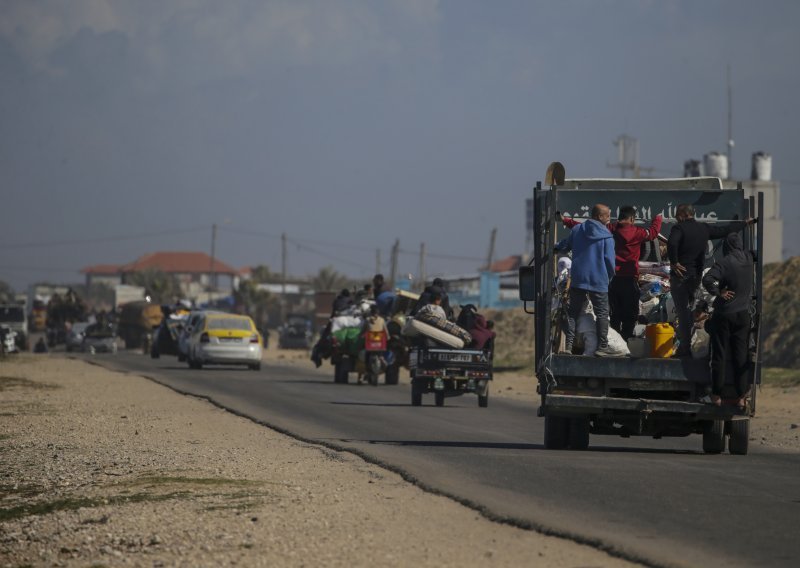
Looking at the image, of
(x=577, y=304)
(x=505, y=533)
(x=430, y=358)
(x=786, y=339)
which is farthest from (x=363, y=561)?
(x=786, y=339)

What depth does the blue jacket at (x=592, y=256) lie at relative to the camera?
1542 cm

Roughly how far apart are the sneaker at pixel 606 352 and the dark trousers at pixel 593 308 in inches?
0.9

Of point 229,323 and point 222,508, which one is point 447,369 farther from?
point 229,323

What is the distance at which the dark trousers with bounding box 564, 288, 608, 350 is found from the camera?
15.4 metres

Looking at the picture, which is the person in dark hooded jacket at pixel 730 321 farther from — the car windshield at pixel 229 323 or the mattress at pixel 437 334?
the car windshield at pixel 229 323

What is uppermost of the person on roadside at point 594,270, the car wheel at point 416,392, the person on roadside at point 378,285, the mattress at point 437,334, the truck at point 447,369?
the person on roadside at point 378,285

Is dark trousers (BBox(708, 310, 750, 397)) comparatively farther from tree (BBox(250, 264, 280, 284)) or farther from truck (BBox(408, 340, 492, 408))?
tree (BBox(250, 264, 280, 284))

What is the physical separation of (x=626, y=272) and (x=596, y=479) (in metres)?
3.88

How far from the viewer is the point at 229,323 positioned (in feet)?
136

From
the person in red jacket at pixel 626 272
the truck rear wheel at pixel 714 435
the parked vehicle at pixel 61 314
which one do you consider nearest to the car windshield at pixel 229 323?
the person in red jacket at pixel 626 272

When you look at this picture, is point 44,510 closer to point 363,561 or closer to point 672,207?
point 363,561

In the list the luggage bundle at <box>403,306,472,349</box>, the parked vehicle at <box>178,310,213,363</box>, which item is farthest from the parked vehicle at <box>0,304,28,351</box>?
the luggage bundle at <box>403,306,472,349</box>

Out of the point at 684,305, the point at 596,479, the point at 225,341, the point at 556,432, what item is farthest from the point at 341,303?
the point at 596,479

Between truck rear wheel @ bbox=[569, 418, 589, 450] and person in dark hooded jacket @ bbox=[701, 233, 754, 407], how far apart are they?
61.7 inches
